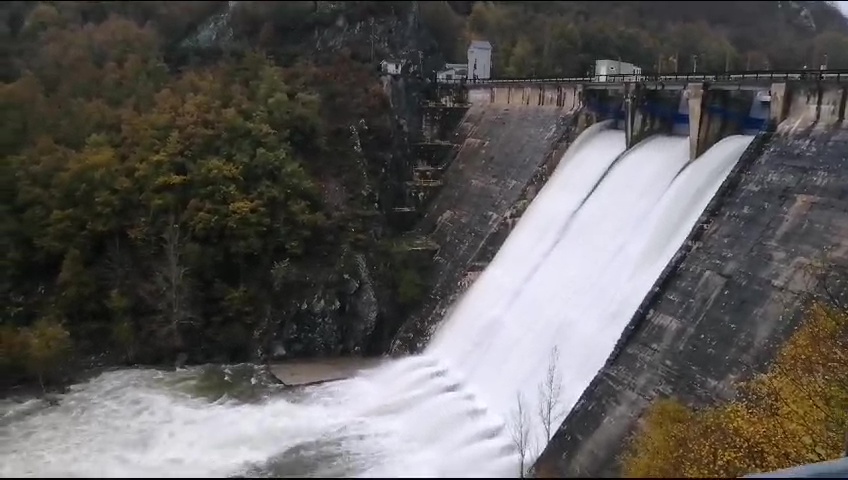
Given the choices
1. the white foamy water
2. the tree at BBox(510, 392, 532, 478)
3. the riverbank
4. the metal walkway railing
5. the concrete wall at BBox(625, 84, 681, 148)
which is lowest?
the riverbank

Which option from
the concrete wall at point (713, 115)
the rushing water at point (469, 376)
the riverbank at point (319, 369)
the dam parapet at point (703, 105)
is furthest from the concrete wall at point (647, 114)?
the riverbank at point (319, 369)

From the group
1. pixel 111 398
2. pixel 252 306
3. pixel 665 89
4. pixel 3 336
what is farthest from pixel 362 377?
pixel 665 89

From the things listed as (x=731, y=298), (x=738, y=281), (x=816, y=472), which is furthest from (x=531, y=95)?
(x=816, y=472)

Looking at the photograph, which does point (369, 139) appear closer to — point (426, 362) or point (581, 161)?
point (581, 161)

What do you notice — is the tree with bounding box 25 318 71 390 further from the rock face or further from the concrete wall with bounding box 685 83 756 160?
the concrete wall with bounding box 685 83 756 160

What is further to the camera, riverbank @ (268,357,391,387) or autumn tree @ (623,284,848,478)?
riverbank @ (268,357,391,387)

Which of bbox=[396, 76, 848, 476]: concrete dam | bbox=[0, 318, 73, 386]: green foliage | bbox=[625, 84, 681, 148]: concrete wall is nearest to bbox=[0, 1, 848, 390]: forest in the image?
bbox=[0, 318, 73, 386]: green foliage
